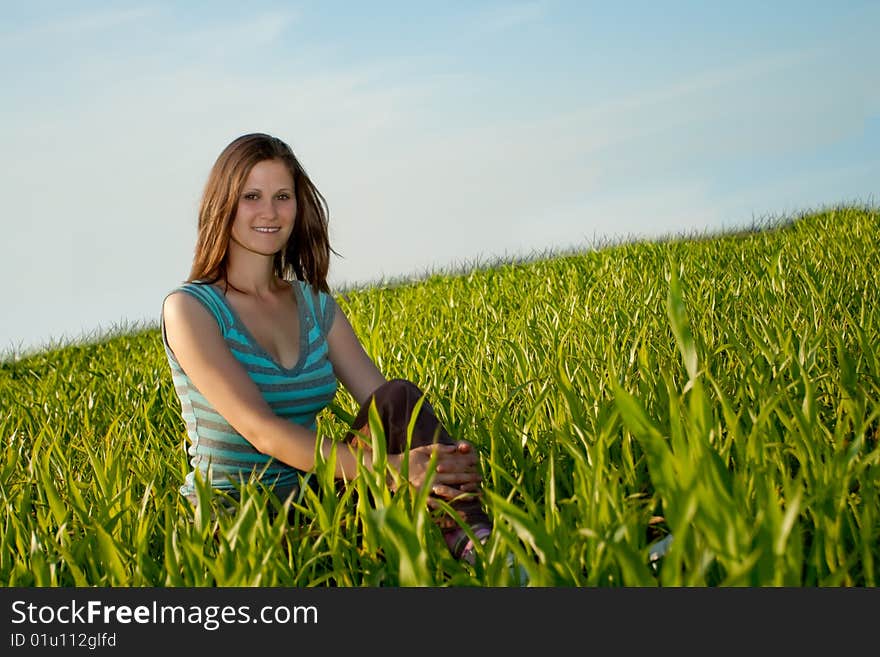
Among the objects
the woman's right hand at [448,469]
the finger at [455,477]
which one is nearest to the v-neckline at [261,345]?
the woman's right hand at [448,469]

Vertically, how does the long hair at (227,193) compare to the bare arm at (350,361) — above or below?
above

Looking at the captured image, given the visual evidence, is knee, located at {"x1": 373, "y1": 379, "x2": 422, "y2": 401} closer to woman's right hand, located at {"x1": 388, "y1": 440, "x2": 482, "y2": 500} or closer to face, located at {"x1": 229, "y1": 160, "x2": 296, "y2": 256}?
woman's right hand, located at {"x1": 388, "y1": 440, "x2": 482, "y2": 500}

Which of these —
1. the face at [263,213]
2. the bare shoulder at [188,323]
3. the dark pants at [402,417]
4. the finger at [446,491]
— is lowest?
the finger at [446,491]

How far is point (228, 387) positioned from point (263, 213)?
1.68 feet

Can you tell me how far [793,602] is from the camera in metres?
1.31

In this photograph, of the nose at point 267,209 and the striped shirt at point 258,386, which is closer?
the striped shirt at point 258,386

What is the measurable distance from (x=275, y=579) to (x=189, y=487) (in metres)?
0.87

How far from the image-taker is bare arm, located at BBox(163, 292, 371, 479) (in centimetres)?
221

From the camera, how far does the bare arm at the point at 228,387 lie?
221 centimetres

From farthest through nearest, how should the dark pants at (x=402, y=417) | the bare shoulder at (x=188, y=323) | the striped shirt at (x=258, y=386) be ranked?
the striped shirt at (x=258, y=386), the bare shoulder at (x=188, y=323), the dark pants at (x=402, y=417)

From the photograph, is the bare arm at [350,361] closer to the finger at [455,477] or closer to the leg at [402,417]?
the leg at [402,417]

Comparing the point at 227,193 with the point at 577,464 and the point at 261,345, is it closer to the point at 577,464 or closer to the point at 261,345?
the point at 261,345

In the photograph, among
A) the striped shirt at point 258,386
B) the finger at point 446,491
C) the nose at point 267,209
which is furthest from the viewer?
the nose at point 267,209

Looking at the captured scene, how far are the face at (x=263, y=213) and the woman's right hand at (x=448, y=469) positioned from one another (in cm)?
77
